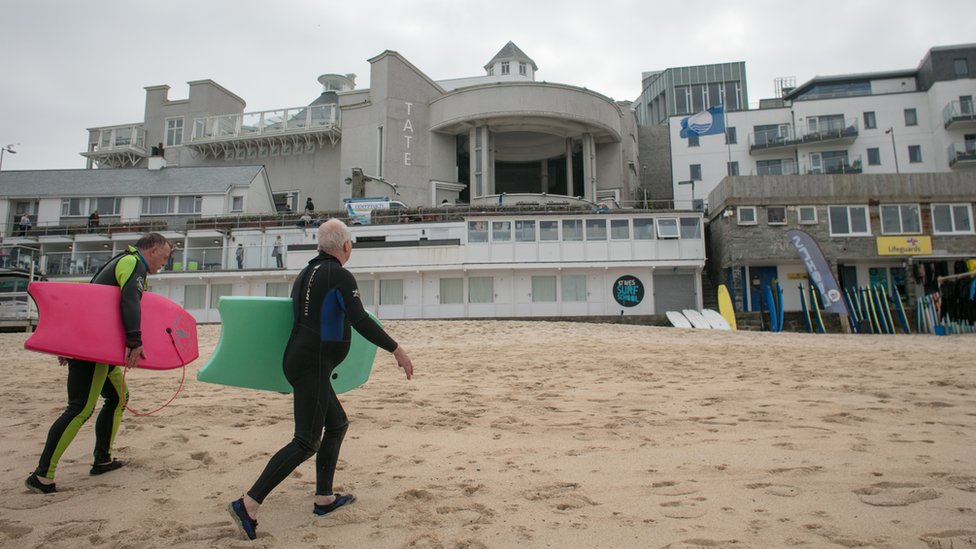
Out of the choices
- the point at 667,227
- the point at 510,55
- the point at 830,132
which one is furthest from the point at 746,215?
the point at 510,55

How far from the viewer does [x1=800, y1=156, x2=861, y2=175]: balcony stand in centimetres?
3816

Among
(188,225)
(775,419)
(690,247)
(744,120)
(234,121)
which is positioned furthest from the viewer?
(234,121)

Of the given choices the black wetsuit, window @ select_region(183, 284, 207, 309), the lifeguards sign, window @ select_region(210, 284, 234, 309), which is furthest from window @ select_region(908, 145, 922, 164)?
the black wetsuit

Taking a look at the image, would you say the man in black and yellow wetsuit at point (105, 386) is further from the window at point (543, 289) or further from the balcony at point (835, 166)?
the balcony at point (835, 166)

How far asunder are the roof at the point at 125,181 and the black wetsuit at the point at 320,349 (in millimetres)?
36605

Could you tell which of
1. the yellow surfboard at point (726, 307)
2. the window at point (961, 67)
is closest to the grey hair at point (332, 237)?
the yellow surfboard at point (726, 307)

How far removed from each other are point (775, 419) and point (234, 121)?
48367 millimetres

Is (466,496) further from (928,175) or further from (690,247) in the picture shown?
(928,175)

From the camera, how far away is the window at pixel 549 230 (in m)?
26.5

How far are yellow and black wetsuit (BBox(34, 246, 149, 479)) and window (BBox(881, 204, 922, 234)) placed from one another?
30.1m

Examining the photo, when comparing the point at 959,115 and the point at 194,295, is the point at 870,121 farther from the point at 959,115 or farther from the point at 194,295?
the point at 194,295

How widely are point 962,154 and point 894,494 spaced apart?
44.6m

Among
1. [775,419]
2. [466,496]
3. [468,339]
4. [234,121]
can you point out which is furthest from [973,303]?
[234,121]

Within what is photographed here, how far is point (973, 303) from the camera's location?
58.9 feet
